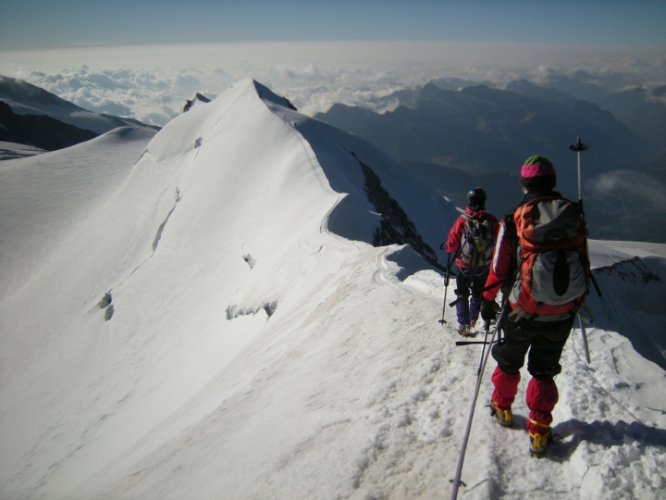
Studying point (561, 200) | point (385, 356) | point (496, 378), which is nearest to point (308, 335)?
point (385, 356)

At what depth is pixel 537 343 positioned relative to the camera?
458 cm

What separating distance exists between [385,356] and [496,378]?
2583mm

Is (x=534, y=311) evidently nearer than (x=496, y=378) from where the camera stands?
Yes

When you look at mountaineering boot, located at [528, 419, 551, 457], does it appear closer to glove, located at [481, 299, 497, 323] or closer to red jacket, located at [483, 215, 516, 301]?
glove, located at [481, 299, 497, 323]

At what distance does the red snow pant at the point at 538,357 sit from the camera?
4453 millimetres

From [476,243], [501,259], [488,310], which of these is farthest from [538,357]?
[476,243]

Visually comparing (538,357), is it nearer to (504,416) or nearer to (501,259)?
(504,416)

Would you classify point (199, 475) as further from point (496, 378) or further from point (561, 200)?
point (561, 200)

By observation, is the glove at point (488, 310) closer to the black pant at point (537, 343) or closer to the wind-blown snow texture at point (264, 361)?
the black pant at point (537, 343)

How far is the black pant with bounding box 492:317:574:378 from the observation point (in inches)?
177

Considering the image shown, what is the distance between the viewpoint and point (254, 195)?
107 feet

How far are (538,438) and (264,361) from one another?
6625 millimetres

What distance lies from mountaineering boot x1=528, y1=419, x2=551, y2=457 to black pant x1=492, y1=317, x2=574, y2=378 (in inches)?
20.7

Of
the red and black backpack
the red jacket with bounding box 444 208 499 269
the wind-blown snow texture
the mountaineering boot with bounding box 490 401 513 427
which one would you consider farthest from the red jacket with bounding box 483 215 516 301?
the red jacket with bounding box 444 208 499 269
